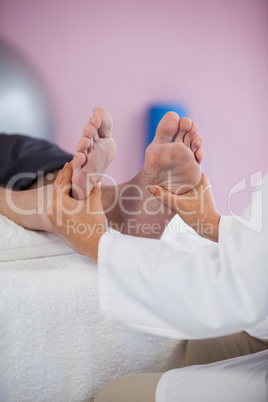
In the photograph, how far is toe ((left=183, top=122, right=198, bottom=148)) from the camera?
0.90 meters

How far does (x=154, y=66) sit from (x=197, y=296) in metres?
2.68

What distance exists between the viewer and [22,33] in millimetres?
2385

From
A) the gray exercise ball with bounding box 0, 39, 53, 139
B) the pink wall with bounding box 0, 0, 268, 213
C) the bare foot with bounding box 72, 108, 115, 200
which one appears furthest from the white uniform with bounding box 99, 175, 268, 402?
the pink wall with bounding box 0, 0, 268, 213

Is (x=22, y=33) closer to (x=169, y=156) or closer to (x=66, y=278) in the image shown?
(x=169, y=156)

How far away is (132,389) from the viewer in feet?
1.78

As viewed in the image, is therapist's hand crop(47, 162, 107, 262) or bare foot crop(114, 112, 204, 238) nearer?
therapist's hand crop(47, 162, 107, 262)

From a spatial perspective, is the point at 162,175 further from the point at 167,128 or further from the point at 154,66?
the point at 154,66

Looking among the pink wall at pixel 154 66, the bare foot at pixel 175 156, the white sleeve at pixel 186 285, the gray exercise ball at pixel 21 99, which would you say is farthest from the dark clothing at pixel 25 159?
the pink wall at pixel 154 66

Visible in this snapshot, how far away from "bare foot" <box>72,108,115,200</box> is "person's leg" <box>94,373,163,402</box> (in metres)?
0.39

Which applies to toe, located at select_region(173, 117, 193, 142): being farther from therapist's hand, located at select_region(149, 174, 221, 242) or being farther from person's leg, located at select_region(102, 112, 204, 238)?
therapist's hand, located at select_region(149, 174, 221, 242)

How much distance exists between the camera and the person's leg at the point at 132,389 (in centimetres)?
52

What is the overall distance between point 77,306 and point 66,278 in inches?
2.6

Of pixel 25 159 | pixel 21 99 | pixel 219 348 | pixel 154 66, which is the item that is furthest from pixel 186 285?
pixel 154 66

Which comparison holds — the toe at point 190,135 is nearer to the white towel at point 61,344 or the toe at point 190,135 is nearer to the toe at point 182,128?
the toe at point 182,128
